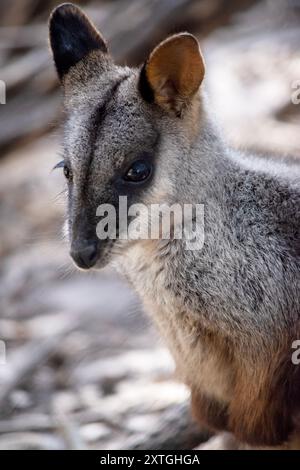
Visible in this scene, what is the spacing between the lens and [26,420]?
5516mm

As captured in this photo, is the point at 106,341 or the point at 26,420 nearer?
the point at 26,420

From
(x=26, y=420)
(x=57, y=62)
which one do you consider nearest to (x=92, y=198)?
(x=57, y=62)

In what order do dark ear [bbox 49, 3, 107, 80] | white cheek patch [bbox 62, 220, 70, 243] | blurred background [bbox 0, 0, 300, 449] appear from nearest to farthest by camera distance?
white cheek patch [bbox 62, 220, 70, 243] → dark ear [bbox 49, 3, 107, 80] → blurred background [bbox 0, 0, 300, 449]

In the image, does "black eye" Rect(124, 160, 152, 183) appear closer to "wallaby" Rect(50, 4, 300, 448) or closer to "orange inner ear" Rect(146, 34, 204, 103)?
"wallaby" Rect(50, 4, 300, 448)

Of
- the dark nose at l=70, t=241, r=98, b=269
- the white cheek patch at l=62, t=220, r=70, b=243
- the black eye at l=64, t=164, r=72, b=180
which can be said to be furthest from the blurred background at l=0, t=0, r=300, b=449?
the dark nose at l=70, t=241, r=98, b=269

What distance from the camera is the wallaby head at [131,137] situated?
145 inches

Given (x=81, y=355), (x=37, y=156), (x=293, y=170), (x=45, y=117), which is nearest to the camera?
(x=293, y=170)

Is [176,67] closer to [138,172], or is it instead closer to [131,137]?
[131,137]

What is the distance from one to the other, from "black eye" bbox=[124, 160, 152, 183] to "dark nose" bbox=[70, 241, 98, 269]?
31cm

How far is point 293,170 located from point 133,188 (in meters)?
0.99

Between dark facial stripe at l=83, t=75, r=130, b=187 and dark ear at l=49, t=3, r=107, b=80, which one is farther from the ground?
dark ear at l=49, t=3, r=107, b=80

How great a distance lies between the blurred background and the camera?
5.60 metres

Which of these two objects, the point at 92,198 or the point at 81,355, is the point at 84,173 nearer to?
the point at 92,198

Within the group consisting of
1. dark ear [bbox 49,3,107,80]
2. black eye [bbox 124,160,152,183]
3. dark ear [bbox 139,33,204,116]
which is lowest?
black eye [bbox 124,160,152,183]
